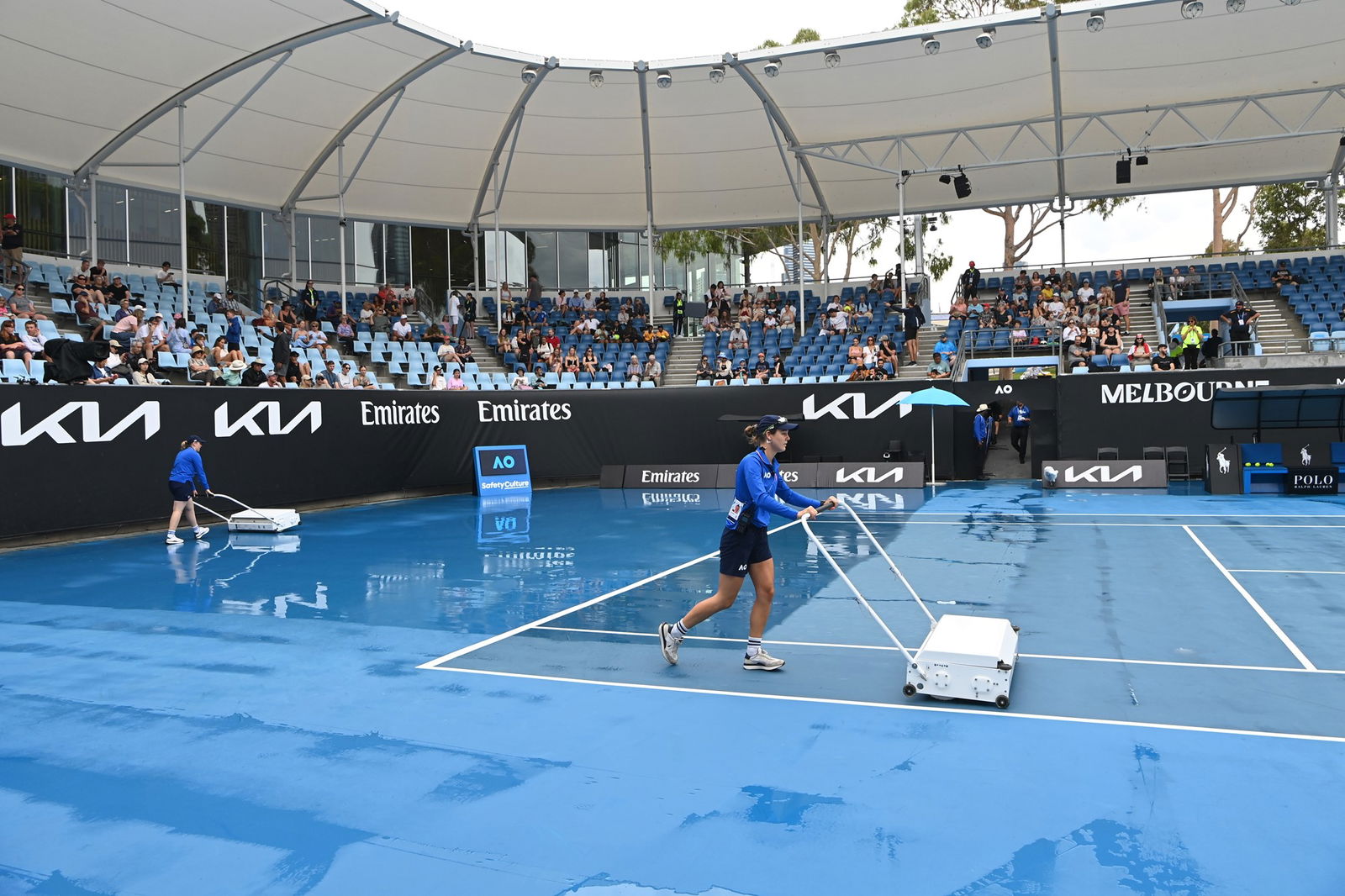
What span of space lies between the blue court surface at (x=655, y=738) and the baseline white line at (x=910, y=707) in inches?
1.4

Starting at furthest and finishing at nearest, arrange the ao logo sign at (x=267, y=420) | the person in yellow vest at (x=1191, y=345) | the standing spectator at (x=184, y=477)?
the person in yellow vest at (x=1191, y=345) < the ao logo sign at (x=267, y=420) < the standing spectator at (x=184, y=477)

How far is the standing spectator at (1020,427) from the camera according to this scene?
26.5 m

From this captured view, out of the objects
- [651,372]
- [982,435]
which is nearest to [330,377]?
[651,372]

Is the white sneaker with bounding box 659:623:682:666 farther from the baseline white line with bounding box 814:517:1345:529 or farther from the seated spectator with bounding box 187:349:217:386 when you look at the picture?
the seated spectator with bounding box 187:349:217:386

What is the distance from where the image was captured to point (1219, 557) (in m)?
13.2

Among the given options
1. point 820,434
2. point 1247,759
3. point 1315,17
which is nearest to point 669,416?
point 820,434

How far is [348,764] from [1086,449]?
23351mm

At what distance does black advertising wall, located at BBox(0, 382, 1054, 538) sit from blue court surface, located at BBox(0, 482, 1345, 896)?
4.51 m

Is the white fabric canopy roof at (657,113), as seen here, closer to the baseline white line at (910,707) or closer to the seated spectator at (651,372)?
the seated spectator at (651,372)

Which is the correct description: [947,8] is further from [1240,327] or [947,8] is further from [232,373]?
[232,373]

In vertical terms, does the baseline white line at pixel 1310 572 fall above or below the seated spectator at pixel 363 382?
below

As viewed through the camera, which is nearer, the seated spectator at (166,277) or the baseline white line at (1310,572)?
the baseline white line at (1310,572)

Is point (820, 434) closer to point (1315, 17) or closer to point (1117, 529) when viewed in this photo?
point (1117, 529)

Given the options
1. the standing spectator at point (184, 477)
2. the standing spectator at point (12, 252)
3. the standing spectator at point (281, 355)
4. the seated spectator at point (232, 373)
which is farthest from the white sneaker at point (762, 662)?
the standing spectator at point (12, 252)
